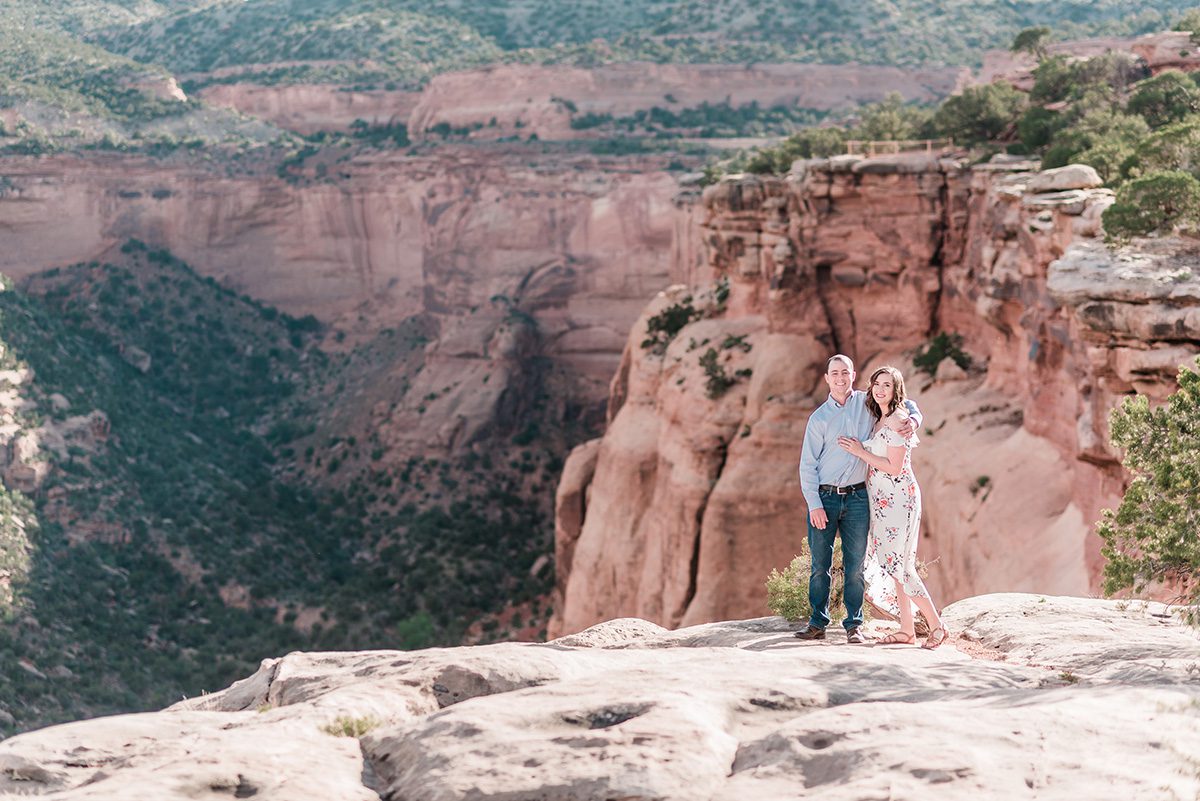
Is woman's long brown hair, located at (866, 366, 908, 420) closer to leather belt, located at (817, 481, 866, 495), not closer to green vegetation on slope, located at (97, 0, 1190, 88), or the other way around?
leather belt, located at (817, 481, 866, 495)

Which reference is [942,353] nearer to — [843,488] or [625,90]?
[843,488]

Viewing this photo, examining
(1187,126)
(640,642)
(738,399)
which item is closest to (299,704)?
(640,642)

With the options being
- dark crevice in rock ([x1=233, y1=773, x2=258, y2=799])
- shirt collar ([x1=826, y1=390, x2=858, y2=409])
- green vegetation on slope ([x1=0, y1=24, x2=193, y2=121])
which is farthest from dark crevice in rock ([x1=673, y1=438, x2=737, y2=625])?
green vegetation on slope ([x1=0, y1=24, x2=193, y2=121])

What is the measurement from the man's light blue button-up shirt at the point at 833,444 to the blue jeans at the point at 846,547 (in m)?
0.18

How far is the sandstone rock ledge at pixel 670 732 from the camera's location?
333 inches

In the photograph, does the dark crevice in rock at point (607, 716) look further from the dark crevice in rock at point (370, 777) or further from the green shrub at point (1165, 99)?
the green shrub at point (1165, 99)

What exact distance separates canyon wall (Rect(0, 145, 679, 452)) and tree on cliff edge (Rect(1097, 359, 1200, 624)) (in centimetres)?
5126

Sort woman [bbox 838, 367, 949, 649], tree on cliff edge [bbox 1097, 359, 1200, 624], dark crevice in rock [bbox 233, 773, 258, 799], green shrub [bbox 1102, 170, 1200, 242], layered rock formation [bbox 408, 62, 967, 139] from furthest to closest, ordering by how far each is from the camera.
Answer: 1. layered rock formation [bbox 408, 62, 967, 139]
2. green shrub [bbox 1102, 170, 1200, 242]
3. tree on cliff edge [bbox 1097, 359, 1200, 624]
4. woman [bbox 838, 367, 949, 649]
5. dark crevice in rock [bbox 233, 773, 258, 799]

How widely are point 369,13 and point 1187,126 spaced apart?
9466cm

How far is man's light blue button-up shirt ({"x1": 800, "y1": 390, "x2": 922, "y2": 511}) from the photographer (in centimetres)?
1245

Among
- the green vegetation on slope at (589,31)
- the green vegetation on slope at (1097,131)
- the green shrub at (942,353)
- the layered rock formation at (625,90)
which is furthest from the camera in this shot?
the green vegetation on slope at (589,31)

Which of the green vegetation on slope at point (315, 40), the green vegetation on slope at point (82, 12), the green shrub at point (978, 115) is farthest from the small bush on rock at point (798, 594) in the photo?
the green vegetation on slope at point (82, 12)

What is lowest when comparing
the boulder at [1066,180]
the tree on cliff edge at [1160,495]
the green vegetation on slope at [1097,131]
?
the tree on cliff edge at [1160,495]

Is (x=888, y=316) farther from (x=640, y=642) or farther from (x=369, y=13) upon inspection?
(x=369, y=13)
